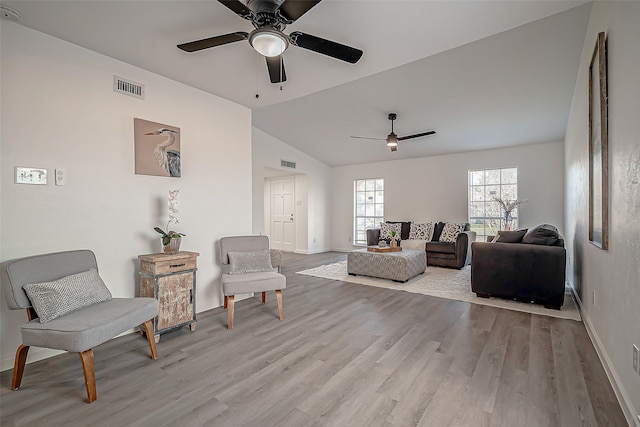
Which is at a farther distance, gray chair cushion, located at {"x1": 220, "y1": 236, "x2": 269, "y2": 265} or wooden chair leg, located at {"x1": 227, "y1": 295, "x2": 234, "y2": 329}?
gray chair cushion, located at {"x1": 220, "y1": 236, "x2": 269, "y2": 265}

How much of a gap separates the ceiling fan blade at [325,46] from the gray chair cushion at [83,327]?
7.23 feet

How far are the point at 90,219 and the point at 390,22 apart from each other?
2.97 m

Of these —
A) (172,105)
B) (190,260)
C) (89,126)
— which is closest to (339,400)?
(190,260)

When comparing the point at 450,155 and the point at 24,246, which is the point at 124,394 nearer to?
the point at 24,246

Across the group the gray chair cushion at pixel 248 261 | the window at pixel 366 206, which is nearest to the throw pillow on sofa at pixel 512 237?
the gray chair cushion at pixel 248 261

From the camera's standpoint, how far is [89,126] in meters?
2.57

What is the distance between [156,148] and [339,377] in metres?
2.72

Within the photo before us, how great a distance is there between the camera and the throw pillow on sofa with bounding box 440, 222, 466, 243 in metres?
6.11

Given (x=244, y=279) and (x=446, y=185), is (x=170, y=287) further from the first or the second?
(x=446, y=185)

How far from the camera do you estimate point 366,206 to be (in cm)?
830

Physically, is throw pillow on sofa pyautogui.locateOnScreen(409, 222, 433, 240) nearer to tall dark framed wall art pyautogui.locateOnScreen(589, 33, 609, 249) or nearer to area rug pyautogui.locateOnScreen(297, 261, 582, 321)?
area rug pyautogui.locateOnScreen(297, 261, 582, 321)

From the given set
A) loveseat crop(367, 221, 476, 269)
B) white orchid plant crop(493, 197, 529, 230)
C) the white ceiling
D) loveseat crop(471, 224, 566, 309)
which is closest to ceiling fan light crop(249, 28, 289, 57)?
the white ceiling

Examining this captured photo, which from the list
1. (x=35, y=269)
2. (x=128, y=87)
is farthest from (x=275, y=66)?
(x=35, y=269)

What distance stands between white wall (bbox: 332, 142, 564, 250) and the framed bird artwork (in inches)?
225
